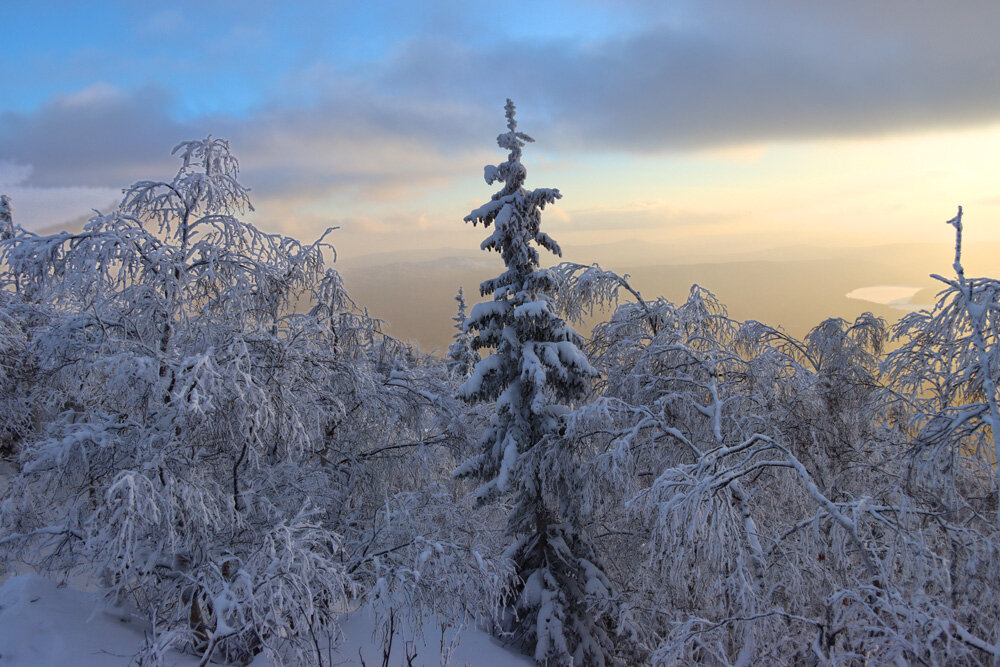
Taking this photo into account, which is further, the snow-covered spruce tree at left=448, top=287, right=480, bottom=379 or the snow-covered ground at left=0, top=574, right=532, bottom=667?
the snow-covered spruce tree at left=448, top=287, right=480, bottom=379

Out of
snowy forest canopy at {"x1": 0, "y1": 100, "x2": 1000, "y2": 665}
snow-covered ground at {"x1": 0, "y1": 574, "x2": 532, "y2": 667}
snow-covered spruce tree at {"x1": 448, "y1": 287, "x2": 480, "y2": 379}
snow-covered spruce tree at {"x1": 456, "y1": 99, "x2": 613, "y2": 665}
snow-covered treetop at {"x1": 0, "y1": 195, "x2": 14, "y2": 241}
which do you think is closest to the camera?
snowy forest canopy at {"x1": 0, "y1": 100, "x2": 1000, "y2": 665}

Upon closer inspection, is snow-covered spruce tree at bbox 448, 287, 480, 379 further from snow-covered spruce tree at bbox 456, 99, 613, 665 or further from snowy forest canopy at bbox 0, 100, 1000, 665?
snow-covered spruce tree at bbox 456, 99, 613, 665

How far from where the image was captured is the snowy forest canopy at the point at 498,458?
20.6 ft

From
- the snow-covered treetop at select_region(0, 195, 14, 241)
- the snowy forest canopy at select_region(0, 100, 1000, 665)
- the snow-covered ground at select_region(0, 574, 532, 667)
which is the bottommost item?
the snow-covered ground at select_region(0, 574, 532, 667)

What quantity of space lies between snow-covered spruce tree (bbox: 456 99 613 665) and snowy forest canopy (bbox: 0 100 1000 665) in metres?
0.07

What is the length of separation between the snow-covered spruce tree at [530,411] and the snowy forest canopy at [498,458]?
0.07 meters

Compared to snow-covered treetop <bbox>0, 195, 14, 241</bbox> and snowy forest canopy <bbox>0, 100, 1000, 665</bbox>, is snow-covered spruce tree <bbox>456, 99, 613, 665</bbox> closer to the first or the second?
snowy forest canopy <bbox>0, 100, 1000, 665</bbox>

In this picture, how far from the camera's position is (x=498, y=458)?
497 inches

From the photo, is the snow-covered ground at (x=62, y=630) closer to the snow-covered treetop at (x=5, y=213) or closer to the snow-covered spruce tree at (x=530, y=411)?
the snow-covered spruce tree at (x=530, y=411)

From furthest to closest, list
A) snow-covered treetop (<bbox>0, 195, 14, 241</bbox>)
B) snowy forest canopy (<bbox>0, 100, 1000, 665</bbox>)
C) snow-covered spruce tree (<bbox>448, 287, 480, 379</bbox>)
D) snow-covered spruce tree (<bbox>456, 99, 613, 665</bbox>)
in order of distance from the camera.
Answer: snow-covered spruce tree (<bbox>448, 287, 480, 379</bbox>)
snow-covered treetop (<bbox>0, 195, 14, 241</bbox>)
snow-covered spruce tree (<bbox>456, 99, 613, 665</bbox>)
snowy forest canopy (<bbox>0, 100, 1000, 665</bbox>)

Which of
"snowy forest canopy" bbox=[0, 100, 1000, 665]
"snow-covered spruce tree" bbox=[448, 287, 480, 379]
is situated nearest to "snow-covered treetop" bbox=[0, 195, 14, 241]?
"snowy forest canopy" bbox=[0, 100, 1000, 665]

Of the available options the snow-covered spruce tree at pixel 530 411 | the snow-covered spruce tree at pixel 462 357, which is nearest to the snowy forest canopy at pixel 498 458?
the snow-covered spruce tree at pixel 530 411

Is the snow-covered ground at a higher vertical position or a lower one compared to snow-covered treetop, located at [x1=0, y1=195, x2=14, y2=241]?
lower

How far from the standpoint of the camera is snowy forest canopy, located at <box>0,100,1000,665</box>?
20.6 feet
